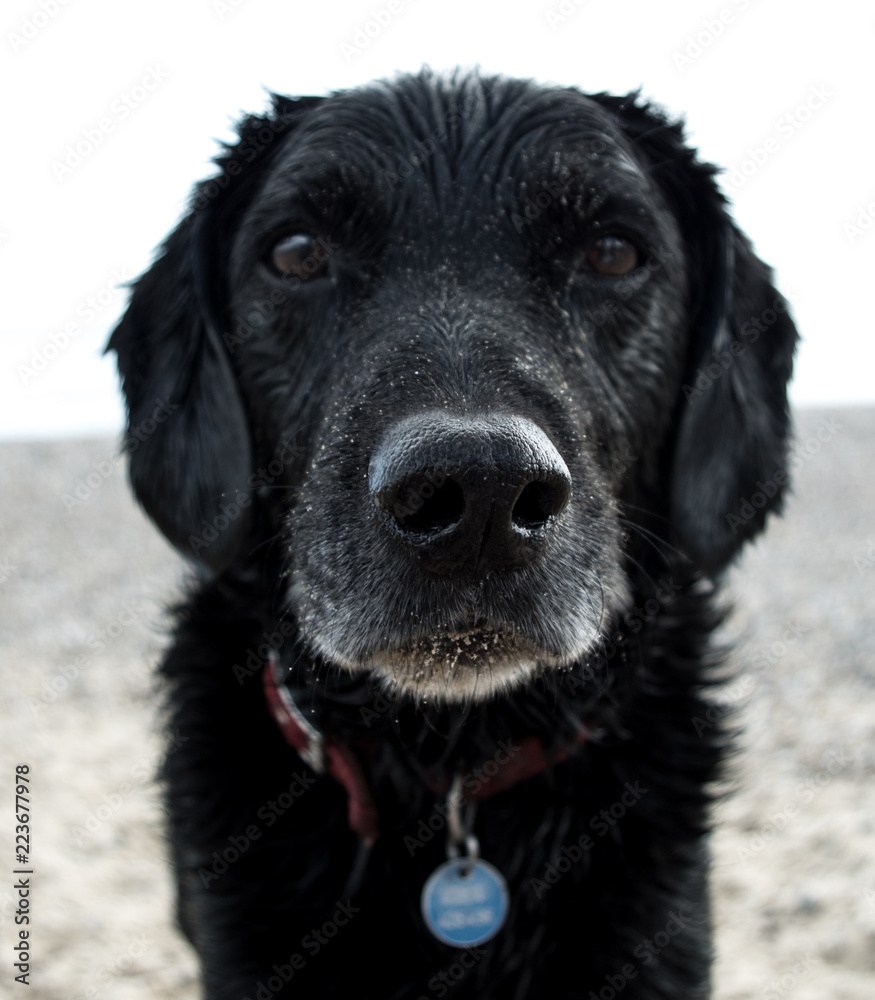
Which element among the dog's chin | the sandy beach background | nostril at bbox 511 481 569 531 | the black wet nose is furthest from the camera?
the sandy beach background

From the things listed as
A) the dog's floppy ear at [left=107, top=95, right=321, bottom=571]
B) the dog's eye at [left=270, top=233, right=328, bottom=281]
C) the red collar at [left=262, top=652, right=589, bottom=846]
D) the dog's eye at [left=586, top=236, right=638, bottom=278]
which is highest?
the dog's eye at [left=586, top=236, right=638, bottom=278]

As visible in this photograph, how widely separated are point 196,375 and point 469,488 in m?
1.43

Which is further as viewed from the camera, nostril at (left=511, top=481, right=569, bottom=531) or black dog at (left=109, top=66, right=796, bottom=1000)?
black dog at (left=109, top=66, right=796, bottom=1000)

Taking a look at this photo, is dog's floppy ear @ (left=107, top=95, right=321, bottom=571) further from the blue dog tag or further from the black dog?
the blue dog tag

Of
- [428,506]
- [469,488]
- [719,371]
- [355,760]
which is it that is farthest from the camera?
[719,371]

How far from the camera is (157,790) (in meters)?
3.68

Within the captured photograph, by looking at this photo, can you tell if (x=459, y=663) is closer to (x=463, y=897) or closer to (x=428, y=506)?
(x=428, y=506)

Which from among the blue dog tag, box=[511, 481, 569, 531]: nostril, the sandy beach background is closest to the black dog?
the blue dog tag

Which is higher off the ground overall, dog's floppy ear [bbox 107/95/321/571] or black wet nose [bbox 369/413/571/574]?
black wet nose [bbox 369/413/571/574]

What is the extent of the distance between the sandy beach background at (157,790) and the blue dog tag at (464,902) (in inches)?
30.0

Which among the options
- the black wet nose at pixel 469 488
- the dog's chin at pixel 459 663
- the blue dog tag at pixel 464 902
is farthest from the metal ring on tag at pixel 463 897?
the black wet nose at pixel 469 488

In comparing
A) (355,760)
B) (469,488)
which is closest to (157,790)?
(355,760)

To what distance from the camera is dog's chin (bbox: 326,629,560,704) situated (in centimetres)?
170

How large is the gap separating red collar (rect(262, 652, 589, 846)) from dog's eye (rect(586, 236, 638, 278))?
1273 mm
